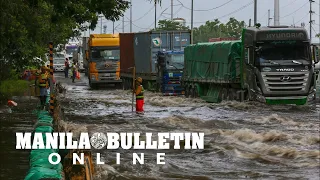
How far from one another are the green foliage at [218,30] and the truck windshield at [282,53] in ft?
345

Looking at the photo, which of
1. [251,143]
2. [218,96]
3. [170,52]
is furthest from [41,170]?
[170,52]

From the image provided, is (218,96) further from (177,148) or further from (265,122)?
(177,148)

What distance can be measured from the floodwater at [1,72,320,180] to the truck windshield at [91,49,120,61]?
1596 cm

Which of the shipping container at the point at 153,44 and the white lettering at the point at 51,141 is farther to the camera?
the shipping container at the point at 153,44

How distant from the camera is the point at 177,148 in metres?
17.6

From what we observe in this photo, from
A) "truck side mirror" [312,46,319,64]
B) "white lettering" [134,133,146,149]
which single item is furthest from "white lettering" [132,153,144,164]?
"truck side mirror" [312,46,319,64]

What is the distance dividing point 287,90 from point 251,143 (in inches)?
405

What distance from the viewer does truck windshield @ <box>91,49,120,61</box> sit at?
162 ft

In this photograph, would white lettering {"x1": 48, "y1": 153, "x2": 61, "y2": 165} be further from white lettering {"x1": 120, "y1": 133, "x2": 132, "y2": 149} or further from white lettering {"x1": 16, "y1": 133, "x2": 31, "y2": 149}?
white lettering {"x1": 120, "y1": 133, "x2": 132, "y2": 149}

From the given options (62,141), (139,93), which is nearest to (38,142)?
(62,141)

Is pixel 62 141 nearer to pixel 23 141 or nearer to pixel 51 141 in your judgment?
pixel 51 141

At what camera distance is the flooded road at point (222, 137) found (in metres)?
14.2

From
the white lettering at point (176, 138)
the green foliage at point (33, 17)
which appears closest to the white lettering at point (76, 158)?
the white lettering at point (176, 138)

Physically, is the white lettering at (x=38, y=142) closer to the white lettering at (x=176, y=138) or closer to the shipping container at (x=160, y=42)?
the white lettering at (x=176, y=138)
